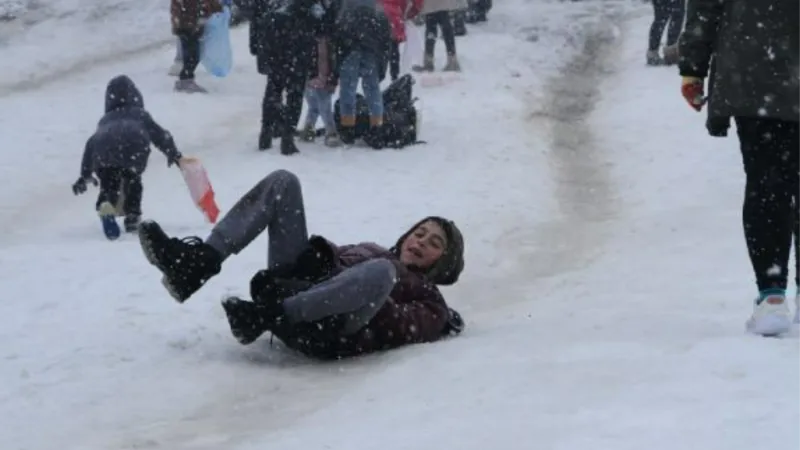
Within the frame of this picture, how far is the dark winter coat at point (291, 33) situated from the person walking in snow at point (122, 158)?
2.44m

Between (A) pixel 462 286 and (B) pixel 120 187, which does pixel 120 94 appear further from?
(A) pixel 462 286

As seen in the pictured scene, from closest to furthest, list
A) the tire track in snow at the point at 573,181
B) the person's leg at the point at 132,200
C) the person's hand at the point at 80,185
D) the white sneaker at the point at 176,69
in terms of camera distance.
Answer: the tire track in snow at the point at 573,181, the person's hand at the point at 80,185, the person's leg at the point at 132,200, the white sneaker at the point at 176,69

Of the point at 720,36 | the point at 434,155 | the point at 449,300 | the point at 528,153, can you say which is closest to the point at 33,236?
the point at 449,300

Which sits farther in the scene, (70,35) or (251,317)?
(70,35)

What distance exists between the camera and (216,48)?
613 inches

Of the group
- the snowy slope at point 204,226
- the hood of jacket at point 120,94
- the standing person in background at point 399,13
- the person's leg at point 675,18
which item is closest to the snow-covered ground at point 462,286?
the snowy slope at point 204,226

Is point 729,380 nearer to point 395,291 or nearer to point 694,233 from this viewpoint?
point 395,291

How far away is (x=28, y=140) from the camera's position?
1257 centimetres

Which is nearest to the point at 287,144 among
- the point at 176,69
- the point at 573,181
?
the point at 573,181

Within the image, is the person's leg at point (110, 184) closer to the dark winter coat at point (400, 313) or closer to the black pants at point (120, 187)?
the black pants at point (120, 187)

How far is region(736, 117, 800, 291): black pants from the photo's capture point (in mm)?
4621

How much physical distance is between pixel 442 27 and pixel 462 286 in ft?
30.1

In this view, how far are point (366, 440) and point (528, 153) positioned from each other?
29.4 ft

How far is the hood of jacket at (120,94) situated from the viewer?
9258 millimetres
